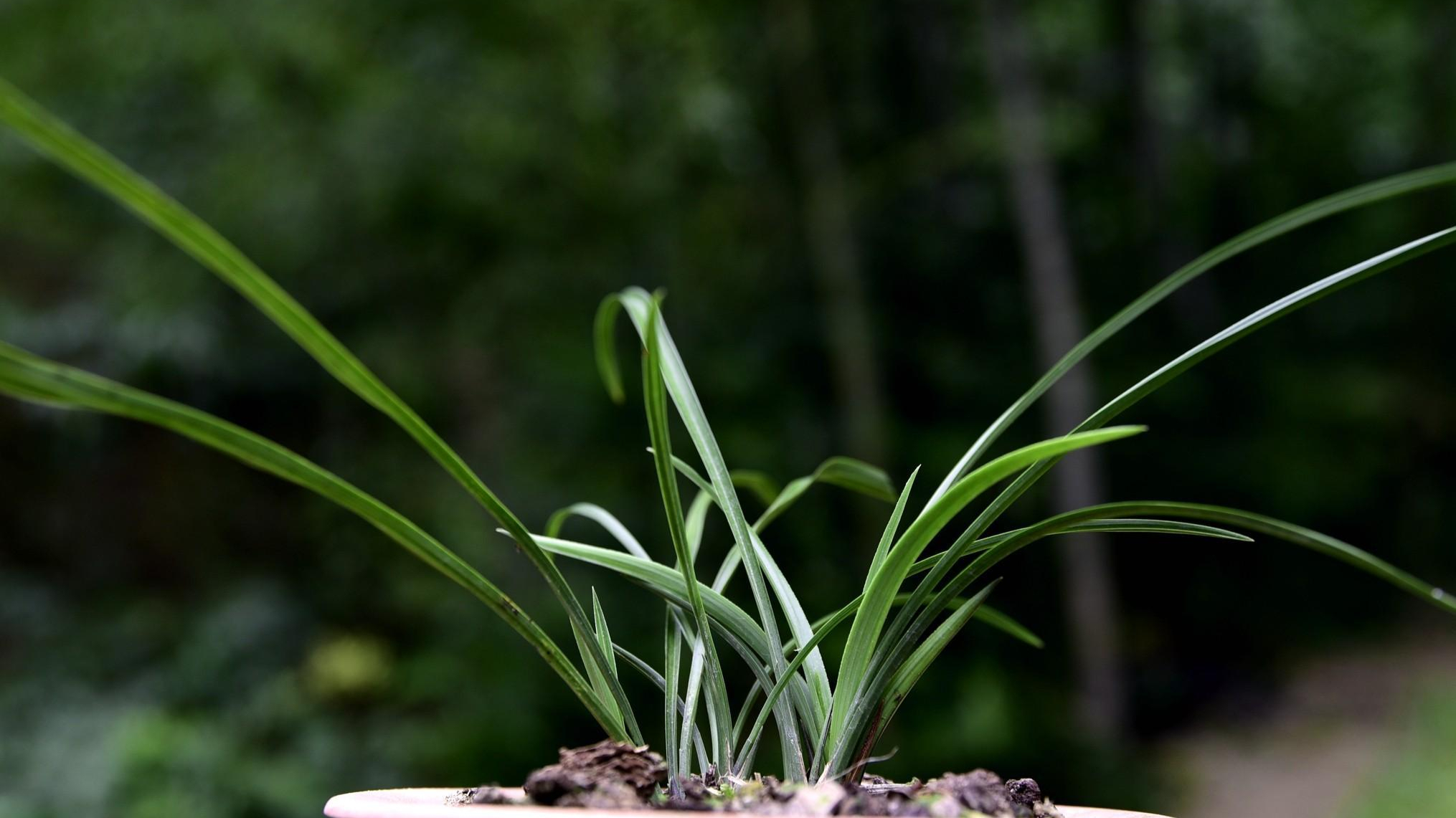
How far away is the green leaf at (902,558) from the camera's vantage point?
390 millimetres

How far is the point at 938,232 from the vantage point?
4.00m

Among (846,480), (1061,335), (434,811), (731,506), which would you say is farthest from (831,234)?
(434,811)

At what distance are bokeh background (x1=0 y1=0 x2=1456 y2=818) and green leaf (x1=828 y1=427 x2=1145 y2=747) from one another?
2203 mm

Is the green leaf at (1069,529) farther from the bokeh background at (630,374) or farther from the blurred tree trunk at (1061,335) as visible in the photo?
the blurred tree trunk at (1061,335)

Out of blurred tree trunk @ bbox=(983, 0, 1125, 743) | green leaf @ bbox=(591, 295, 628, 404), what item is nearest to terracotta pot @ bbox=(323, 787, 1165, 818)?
green leaf @ bbox=(591, 295, 628, 404)

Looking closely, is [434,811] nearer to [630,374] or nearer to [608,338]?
[608,338]

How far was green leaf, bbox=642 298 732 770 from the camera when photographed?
42 centimetres

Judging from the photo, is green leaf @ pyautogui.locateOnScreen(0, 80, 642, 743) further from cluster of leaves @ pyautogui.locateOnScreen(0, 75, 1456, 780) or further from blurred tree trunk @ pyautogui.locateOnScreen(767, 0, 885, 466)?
blurred tree trunk @ pyautogui.locateOnScreen(767, 0, 885, 466)

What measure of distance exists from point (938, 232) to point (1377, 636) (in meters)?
2.89

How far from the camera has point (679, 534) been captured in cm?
45

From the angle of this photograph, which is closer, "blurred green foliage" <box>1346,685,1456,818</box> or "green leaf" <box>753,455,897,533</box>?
"green leaf" <box>753,455,897,533</box>

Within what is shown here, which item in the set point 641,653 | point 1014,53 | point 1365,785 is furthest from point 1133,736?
point 1014,53

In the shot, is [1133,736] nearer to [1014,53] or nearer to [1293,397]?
[1293,397]

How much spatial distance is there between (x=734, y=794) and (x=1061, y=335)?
3056mm
